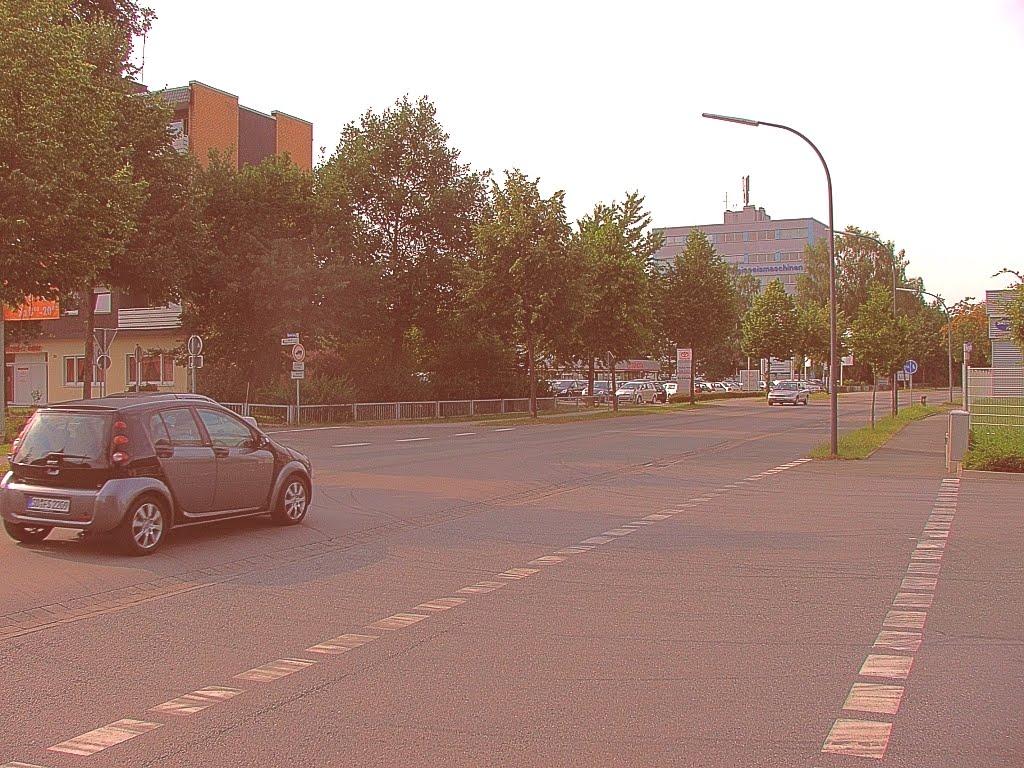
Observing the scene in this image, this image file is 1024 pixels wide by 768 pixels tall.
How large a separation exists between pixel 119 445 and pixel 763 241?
148 meters

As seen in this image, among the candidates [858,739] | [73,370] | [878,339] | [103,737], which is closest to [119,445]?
[103,737]

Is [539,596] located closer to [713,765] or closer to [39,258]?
[713,765]

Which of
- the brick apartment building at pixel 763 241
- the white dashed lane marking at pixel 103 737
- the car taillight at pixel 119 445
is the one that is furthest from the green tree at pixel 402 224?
the brick apartment building at pixel 763 241

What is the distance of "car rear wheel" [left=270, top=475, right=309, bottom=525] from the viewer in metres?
12.3

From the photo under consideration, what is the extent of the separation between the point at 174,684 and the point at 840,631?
4.23 m

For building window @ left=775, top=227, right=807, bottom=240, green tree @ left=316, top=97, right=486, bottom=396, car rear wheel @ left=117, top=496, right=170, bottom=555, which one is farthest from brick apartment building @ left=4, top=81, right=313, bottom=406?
building window @ left=775, top=227, right=807, bottom=240

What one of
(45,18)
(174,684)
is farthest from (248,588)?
(45,18)

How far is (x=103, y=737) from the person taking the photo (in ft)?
16.4

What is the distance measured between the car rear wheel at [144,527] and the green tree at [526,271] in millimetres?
32469

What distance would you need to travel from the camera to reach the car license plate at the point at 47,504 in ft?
33.3

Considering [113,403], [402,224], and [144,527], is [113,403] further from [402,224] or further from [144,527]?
[402,224]

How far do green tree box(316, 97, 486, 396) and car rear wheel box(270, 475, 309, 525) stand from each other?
31.0 m

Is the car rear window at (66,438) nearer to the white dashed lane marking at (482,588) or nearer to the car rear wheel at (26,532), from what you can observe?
the car rear wheel at (26,532)

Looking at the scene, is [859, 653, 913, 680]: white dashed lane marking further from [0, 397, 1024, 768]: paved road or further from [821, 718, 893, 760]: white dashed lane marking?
[821, 718, 893, 760]: white dashed lane marking
